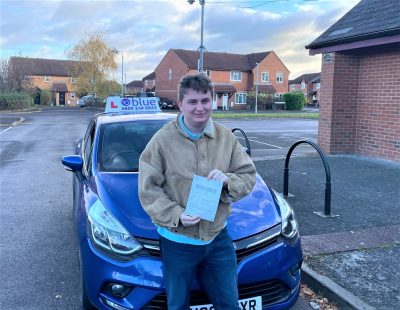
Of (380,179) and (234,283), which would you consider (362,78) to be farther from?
(234,283)

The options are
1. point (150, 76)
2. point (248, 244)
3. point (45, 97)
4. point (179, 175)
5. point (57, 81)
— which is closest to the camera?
point (179, 175)

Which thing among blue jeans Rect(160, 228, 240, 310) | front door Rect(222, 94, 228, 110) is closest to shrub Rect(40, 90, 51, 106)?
front door Rect(222, 94, 228, 110)

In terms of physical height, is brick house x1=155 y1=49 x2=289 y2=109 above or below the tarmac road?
above

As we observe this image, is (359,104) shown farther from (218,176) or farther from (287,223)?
(218,176)

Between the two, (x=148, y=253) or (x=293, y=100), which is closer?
(x=148, y=253)

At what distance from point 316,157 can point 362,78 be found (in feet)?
7.01

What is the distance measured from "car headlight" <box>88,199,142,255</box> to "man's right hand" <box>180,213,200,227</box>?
699 mm

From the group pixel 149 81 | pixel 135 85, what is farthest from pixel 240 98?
pixel 135 85

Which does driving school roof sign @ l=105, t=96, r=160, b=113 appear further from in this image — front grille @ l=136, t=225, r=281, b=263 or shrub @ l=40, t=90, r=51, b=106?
shrub @ l=40, t=90, r=51, b=106

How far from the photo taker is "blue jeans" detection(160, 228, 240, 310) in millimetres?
2488

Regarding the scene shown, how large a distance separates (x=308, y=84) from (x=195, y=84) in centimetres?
A: 9770

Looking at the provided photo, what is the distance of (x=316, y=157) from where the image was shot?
34.5 feet

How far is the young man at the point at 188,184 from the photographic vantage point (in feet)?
7.96

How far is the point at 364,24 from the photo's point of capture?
990cm
